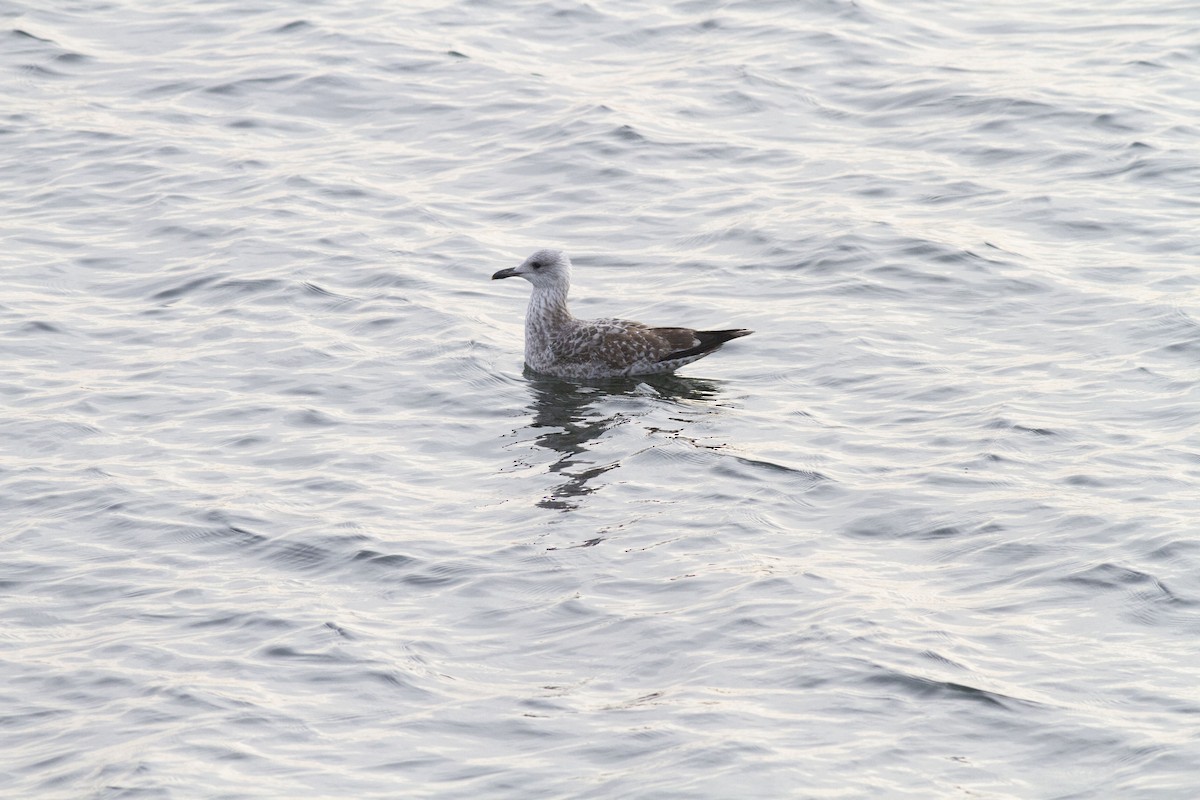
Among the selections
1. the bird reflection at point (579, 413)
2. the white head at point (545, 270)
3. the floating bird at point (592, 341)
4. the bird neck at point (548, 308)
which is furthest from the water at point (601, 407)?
the white head at point (545, 270)

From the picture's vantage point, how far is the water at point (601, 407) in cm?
909

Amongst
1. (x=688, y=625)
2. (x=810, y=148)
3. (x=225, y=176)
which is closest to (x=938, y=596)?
(x=688, y=625)

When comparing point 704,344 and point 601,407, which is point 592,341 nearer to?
point 601,407

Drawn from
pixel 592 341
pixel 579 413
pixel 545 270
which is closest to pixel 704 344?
pixel 592 341

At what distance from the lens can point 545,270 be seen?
15.1m

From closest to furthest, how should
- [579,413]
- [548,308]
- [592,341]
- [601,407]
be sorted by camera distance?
[579,413] → [601,407] → [592,341] → [548,308]

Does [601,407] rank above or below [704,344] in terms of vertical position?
below

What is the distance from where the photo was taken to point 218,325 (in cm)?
1514

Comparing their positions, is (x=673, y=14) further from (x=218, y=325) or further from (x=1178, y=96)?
(x=218, y=325)

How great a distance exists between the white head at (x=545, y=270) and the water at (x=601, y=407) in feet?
2.27

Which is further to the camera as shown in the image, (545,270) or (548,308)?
(545,270)

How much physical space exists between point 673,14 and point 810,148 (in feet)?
16.5

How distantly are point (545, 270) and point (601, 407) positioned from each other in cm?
161

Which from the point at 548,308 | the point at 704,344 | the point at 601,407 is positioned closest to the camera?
the point at 601,407
